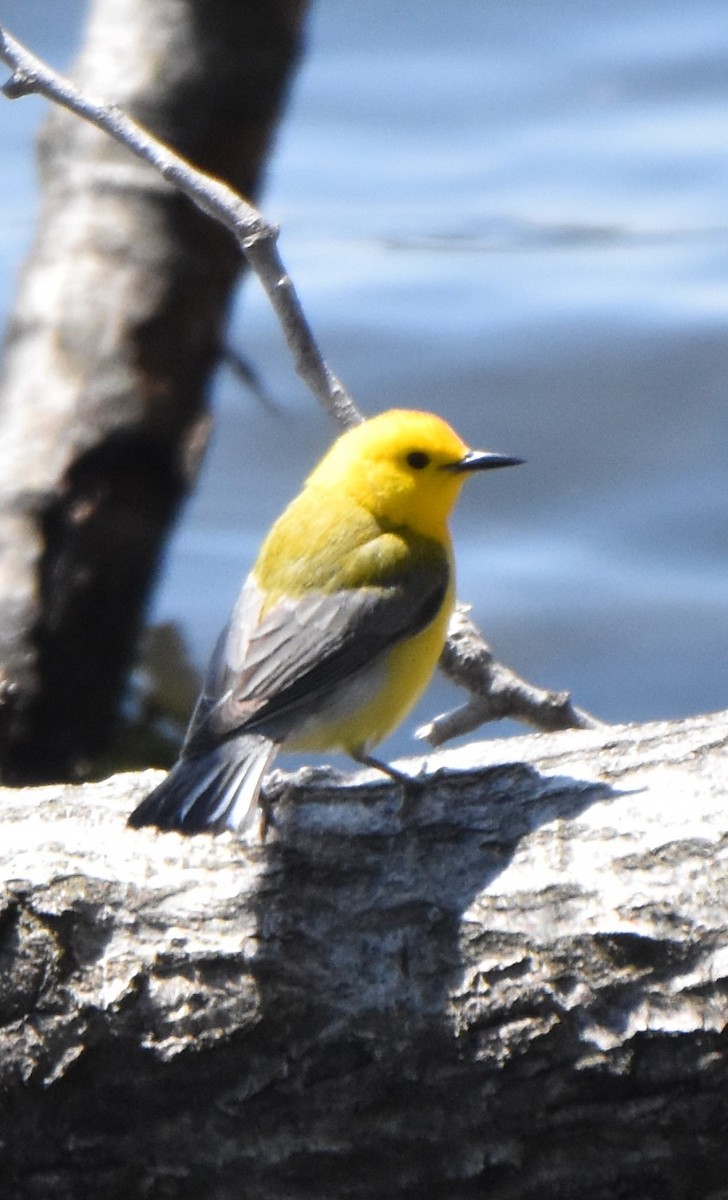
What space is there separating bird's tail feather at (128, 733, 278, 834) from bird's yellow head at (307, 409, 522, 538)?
87 cm

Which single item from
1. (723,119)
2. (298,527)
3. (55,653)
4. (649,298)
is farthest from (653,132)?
(298,527)

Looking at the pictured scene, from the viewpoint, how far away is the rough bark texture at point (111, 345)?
5859mm

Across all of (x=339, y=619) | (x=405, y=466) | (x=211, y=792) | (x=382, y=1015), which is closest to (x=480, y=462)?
(x=405, y=466)

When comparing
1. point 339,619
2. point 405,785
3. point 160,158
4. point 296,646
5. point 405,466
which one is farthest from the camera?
point 405,466

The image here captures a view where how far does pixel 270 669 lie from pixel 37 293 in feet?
9.63

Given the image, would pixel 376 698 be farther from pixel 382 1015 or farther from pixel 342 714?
pixel 382 1015

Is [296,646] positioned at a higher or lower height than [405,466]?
lower

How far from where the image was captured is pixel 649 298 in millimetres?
8219

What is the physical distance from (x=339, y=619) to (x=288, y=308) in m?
0.68

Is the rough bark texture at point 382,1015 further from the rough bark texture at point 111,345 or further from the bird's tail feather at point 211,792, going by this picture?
the rough bark texture at point 111,345

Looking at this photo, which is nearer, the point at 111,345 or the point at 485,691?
the point at 485,691

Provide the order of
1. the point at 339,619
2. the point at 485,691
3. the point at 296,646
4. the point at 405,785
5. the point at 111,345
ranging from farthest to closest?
the point at 111,345 → the point at 485,691 → the point at 339,619 → the point at 296,646 → the point at 405,785

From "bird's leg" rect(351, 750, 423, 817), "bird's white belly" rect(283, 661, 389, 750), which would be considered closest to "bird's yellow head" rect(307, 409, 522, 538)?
"bird's white belly" rect(283, 661, 389, 750)

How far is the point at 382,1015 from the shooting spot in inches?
115
